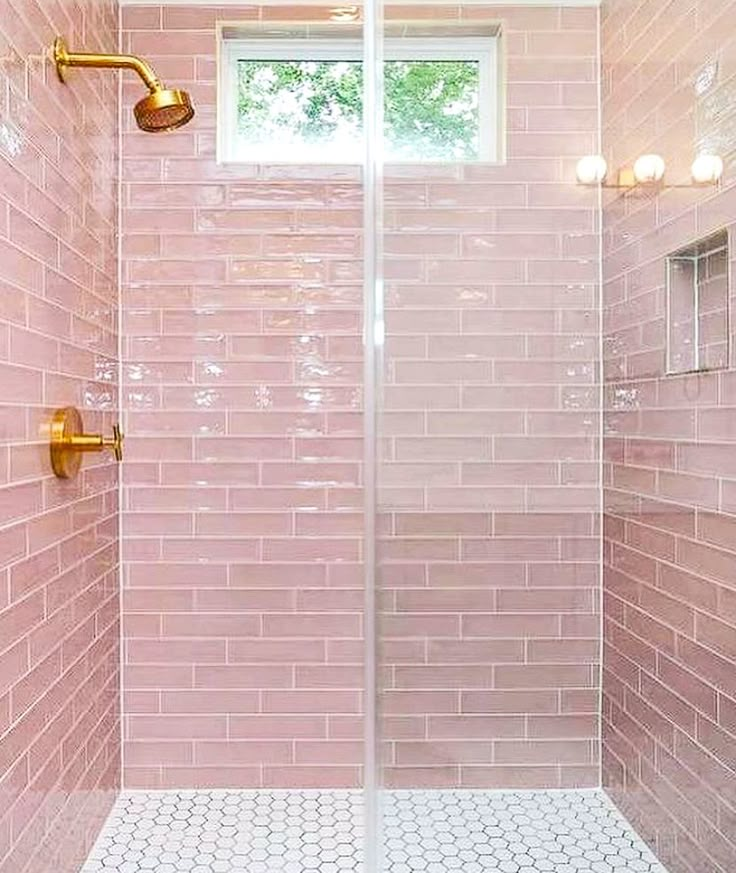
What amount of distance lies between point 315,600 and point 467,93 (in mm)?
1303

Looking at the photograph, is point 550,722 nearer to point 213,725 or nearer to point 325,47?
point 213,725

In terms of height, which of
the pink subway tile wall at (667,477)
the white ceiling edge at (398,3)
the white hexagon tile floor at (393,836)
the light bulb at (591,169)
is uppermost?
the white ceiling edge at (398,3)

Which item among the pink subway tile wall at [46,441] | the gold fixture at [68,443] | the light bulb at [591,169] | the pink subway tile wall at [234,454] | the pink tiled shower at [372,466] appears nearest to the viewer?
the pink subway tile wall at [46,441]

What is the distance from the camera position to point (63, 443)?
5.97 feet

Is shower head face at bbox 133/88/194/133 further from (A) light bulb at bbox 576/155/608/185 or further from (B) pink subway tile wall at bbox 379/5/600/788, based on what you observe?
(A) light bulb at bbox 576/155/608/185

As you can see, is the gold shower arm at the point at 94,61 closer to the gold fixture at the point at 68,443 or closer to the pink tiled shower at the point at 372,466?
the pink tiled shower at the point at 372,466

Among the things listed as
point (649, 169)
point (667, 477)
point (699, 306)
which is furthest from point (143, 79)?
point (667, 477)

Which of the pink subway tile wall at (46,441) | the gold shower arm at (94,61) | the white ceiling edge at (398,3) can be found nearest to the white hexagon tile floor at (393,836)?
the pink subway tile wall at (46,441)

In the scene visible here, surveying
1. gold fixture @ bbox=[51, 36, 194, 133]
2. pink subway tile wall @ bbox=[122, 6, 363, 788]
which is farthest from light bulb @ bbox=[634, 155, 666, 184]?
gold fixture @ bbox=[51, 36, 194, 133]

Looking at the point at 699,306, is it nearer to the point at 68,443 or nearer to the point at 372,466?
the point at 372,466

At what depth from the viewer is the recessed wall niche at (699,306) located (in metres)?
1.62

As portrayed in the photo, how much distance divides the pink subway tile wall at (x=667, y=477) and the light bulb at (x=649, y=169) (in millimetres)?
27

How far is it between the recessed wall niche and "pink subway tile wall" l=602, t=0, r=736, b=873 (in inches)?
0.7

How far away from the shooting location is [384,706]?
7.09 feet
